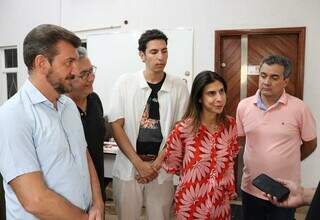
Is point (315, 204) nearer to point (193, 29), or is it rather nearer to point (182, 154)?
point (182, 154)

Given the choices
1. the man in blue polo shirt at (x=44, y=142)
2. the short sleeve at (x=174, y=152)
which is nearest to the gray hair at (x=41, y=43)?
the man in blue polo shirt at (x=44, y=142)

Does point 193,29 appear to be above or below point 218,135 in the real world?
above

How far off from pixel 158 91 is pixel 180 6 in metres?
2.60

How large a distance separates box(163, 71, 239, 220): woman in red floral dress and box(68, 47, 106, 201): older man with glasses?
409 mm

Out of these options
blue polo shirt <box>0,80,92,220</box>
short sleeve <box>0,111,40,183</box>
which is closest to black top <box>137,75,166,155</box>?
blue polo shirt <box>0,80,92,220</box>

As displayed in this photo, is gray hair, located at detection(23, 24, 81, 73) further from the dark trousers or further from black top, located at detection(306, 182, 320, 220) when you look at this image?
the dark trousers

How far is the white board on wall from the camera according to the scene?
168 inches

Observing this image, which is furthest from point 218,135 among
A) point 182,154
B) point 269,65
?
point 269,65

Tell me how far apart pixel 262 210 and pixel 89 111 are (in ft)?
4.37

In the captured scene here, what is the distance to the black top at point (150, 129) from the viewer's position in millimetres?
2004

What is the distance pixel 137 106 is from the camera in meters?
2.03

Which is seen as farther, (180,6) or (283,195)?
(180,6)

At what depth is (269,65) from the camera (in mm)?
2104

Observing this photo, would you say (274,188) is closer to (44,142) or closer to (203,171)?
(203,171)
